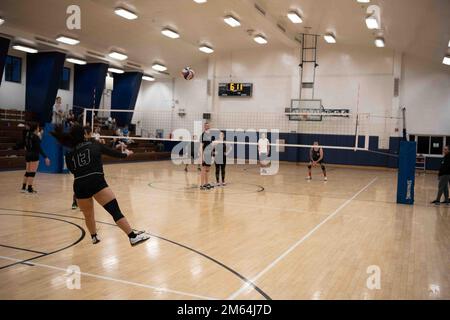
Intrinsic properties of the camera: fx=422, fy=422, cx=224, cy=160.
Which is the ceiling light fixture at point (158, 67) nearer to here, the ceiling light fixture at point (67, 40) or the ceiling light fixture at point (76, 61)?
the ceiling light fixture at point (76, 61)

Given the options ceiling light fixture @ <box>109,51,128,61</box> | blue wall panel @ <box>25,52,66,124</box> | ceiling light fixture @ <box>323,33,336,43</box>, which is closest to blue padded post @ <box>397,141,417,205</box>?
ceiling light fixture @ <box>323,33,336,43</box>

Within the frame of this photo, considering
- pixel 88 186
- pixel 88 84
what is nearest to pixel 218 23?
pixel 88 84

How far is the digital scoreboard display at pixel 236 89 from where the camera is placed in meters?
24.0

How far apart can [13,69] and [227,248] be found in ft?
62.8

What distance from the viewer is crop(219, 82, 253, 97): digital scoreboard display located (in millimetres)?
24000

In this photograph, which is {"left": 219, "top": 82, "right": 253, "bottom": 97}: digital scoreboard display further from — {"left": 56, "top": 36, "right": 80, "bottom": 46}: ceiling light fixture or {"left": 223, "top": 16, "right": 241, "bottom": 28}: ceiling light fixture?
{"left": 56, "top": 36, "right": 80, "bottom": 46}: ceiling light fixture

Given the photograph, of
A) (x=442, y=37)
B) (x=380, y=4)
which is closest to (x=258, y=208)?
(x=380, y=4)

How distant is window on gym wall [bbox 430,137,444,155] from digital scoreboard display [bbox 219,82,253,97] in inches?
389

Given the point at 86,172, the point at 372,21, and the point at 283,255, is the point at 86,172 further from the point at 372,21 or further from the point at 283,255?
the point at 372,21

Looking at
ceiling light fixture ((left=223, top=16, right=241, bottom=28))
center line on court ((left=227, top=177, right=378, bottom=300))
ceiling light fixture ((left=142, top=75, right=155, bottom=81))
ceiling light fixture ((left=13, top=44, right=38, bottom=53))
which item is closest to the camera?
center line on court ((left=227, top=177, right=378, bottom=300))

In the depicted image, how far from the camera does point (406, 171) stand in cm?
1025

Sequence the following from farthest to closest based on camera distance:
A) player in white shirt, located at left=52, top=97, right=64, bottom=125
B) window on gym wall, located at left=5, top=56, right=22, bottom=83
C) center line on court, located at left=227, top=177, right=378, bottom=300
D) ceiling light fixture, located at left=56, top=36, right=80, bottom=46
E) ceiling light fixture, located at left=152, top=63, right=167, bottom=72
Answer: ceiling light fixture, located at left=152, top=63, right=167, bottom=72 < player in white shirt, located at left=52, top=97, right=64, bottom=125 < window on gym wall, located at left=5, top=56, right=22, bottom=83 < ceiling light fixture, located at left=56, top=36, right=80, bottom=46 < center line on court, located at left=227, top=177, right=378, bottom=300
